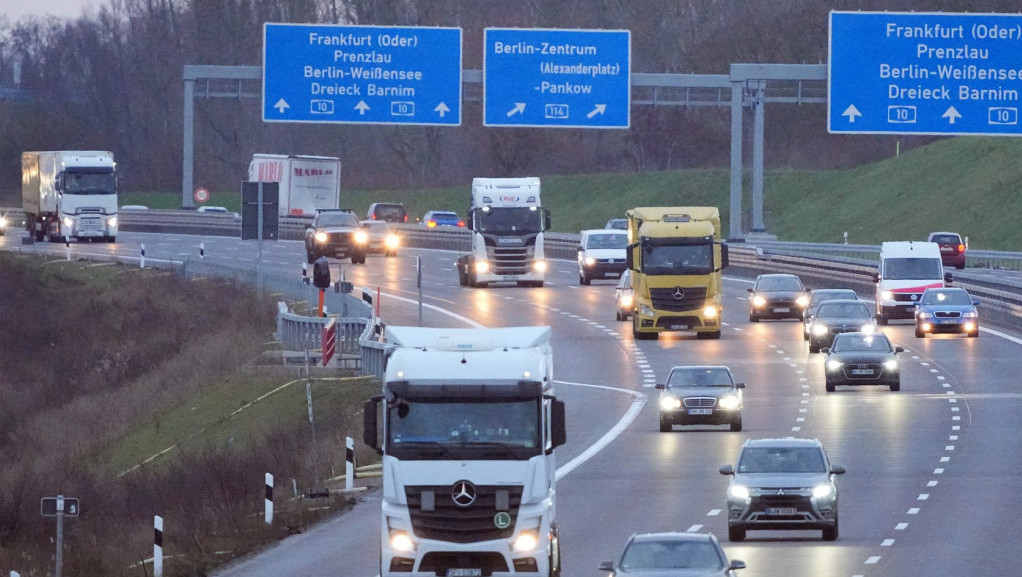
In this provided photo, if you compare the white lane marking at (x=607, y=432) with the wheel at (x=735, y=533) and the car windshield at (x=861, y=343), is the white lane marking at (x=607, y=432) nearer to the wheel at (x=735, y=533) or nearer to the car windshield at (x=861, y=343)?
the car windshield at (x=861, y=343)

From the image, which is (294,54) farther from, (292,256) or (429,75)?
(292,256)

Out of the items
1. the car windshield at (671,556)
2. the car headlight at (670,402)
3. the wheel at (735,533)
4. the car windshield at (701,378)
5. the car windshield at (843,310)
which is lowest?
the wheel at (735,533)

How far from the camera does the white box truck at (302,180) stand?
97.6 metres

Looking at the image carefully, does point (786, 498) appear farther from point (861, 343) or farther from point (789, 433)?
point (861, 343)

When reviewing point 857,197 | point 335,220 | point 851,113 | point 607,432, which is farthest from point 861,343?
point 857,197

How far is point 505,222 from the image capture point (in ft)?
212

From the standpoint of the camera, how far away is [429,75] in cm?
6512

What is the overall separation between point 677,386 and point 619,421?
2.62 meters

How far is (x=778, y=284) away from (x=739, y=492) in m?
35.0

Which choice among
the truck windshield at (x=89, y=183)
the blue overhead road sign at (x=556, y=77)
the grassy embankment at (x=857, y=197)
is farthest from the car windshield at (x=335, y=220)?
the grassy embankment at (x=857, y=197)

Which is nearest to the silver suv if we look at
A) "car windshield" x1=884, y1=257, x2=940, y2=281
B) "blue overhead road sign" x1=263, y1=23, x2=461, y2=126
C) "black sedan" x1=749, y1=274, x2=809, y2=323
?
"car windshield" x1=884, y1=257, x2=940, y2=281

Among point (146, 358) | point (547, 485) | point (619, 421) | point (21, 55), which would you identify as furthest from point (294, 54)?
point (21, 55)

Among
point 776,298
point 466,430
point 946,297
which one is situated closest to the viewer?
point 466,430

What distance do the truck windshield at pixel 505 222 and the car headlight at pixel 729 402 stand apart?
90.4ft
